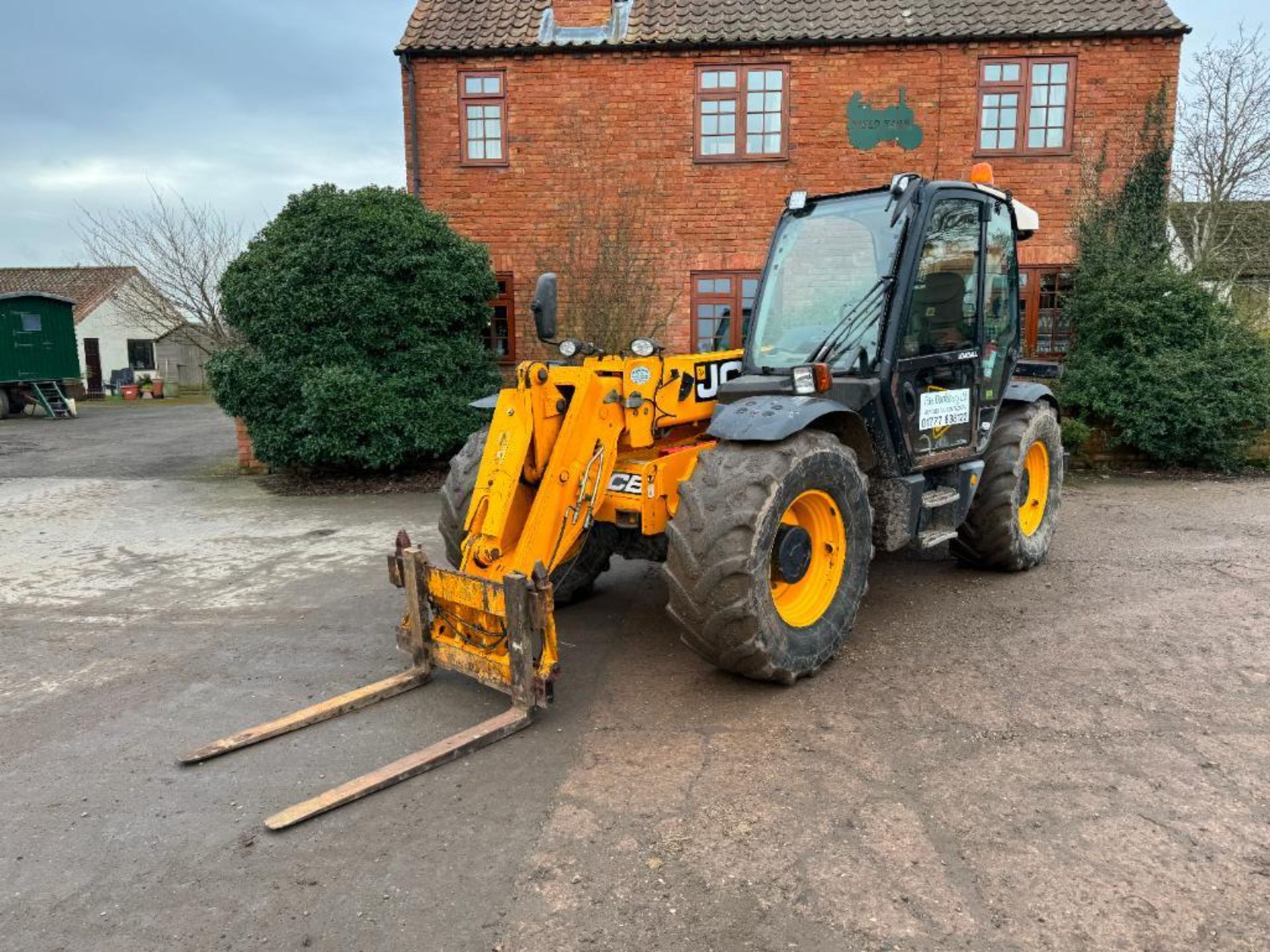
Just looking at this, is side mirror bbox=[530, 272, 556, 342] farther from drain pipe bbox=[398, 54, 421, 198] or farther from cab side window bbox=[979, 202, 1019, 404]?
drain pipe bbox=[398, 54, 421, 198]

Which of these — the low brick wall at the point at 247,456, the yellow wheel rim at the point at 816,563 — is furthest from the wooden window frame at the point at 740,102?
the yellow wheel rim at the point at 816,563

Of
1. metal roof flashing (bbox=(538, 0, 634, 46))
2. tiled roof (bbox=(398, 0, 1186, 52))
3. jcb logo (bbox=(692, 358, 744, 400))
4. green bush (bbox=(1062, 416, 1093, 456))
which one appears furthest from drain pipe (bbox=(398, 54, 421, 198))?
green bush (bbox=(1062, 416, 1093, 456))

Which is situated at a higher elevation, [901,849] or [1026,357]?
[1026,357]

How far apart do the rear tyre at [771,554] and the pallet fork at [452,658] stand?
662 millimetres

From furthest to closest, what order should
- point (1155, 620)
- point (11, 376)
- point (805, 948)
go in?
point (11, 376)
point (1155, 620)
point (805, 948)

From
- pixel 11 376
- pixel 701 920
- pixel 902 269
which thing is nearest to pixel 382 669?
pixel 701 920

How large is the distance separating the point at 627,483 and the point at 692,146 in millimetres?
9026

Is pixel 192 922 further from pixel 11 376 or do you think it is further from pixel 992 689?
pixel 11 376

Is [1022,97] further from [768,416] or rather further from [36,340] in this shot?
[36,340]

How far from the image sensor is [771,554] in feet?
13.4

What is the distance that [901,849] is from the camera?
2988 mm

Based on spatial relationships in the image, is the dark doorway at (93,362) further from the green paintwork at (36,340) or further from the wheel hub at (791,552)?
the wheel hub at (791,552)

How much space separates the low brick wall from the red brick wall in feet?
13.1

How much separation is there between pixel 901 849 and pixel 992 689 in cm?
162
